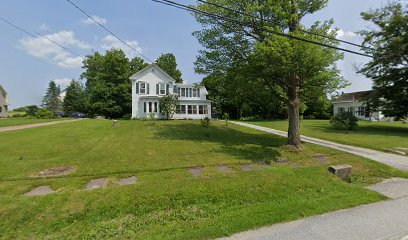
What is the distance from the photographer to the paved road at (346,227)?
152 inches

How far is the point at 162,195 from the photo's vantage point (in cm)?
535

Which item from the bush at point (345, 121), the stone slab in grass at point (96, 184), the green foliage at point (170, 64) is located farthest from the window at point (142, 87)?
the stone slab in grass at point (96, 184)

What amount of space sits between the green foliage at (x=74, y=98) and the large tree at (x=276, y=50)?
43675 mm

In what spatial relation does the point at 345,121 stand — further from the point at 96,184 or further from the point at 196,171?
Answer: the point at 96,184

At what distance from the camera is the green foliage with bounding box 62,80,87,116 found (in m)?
48.6

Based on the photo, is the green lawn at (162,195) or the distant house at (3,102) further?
the distant house at (3,102)

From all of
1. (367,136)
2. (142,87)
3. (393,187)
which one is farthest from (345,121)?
(142,87)

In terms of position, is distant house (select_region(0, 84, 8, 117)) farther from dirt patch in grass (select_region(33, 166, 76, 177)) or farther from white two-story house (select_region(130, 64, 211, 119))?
dirt patch in grass (select_region(33, 166, 76, 177))

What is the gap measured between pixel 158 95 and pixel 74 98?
1230 inches

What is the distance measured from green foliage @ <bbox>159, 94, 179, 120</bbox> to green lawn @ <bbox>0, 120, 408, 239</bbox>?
62.9ft

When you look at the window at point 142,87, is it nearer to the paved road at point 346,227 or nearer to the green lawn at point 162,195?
the green lawn at point 162,195

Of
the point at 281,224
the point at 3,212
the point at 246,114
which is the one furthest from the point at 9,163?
the point at 246,114

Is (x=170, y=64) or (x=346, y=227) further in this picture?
(x=170, y=64)

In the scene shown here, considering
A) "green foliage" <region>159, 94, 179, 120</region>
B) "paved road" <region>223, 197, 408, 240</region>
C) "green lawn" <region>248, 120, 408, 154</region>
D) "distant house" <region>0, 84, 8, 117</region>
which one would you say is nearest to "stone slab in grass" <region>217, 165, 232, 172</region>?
"paved road" <region>223, 197, 408, 240</region>
